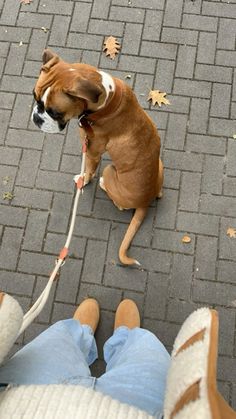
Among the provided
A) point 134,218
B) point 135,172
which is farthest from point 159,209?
point 135,172

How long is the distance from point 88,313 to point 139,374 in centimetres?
139

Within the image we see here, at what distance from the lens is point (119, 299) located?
404 centimetres

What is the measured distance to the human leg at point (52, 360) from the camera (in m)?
2.19

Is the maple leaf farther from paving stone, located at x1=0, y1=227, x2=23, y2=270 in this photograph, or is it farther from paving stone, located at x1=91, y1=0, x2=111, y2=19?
paving stone, located at x1=0, y1=227, x2=23, y2=270

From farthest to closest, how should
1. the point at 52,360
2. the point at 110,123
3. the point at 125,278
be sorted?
the point at 125,278, the point at 110,123, the point at 52,360

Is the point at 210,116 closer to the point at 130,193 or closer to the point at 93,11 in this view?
the point at 130,193

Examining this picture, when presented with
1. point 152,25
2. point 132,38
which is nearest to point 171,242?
point 132,38

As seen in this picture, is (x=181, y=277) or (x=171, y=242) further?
(x=171, y=242)

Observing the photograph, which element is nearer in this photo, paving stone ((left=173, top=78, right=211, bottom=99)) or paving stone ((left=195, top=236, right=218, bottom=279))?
paving stone ((left=195, top=236, right=218, bottom=279))

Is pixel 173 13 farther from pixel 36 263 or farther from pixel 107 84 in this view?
pixel 36 263

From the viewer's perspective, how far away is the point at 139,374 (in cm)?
250

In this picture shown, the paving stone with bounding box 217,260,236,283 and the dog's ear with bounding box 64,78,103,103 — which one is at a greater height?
the dog's ear with bounding box 64,78,103,103

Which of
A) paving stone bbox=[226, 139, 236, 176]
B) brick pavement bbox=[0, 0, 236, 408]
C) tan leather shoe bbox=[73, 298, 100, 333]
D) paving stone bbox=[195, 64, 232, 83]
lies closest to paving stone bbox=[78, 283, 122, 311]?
brick pavement bbox=[0, 0, 236, 408]

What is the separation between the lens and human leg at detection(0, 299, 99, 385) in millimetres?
2193
